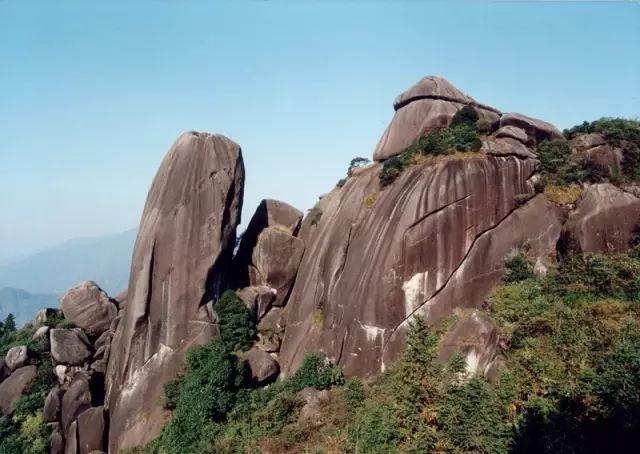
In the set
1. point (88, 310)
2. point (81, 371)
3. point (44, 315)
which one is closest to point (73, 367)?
point (81, 371)

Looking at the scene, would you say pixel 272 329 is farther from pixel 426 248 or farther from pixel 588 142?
pixel 588 142

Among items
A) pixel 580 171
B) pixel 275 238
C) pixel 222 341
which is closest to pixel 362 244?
pixel 275 238

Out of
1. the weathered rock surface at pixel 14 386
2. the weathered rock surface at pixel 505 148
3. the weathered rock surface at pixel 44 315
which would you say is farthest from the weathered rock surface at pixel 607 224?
the weathered rock surface at pixel 44 315

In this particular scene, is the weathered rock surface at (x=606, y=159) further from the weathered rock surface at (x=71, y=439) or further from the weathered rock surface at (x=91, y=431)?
the weathered rock surface at (x=71, y=439)

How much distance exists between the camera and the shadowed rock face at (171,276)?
20734 millimetres

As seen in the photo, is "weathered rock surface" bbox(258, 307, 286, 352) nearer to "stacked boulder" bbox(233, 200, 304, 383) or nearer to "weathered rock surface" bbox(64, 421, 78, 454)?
"stacked boulder" bbox(233, 200, 304, 383)

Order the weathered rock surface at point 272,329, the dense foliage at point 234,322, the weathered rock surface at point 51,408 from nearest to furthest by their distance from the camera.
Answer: the weathered rock surface at point 51,408 < the dense foliage at point 234,322 < the weathered rock surface at point 272,329

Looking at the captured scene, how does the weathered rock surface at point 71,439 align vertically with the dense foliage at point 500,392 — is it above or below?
below

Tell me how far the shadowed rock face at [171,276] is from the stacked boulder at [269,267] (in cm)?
195

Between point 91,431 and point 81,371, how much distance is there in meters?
3.40

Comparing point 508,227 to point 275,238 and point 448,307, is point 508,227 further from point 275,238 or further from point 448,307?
point 275,238

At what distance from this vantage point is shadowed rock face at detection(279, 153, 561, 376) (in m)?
18.2

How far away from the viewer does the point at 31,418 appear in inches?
842

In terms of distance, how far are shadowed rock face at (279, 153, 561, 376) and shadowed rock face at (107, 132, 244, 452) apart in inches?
254
